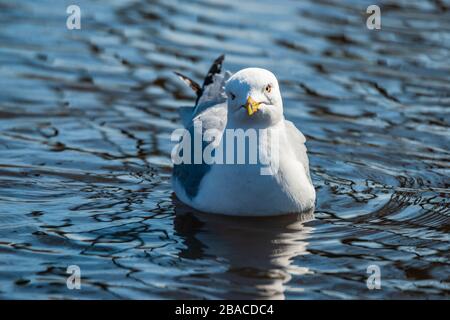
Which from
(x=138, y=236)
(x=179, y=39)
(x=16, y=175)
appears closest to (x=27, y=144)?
(x=16, y=175)

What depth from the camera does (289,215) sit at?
27.4ft

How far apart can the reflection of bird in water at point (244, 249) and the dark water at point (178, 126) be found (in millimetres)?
15

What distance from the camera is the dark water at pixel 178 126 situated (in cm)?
732

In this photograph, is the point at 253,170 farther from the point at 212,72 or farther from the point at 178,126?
the point at 178,126

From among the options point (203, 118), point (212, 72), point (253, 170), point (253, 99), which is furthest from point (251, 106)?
point (212, 72)

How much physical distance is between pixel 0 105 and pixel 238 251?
14.1 feet

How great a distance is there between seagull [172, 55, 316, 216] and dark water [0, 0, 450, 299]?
5.7 inches

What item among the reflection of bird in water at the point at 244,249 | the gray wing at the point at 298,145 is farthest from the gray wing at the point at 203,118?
the gray wing at the point at 298,145

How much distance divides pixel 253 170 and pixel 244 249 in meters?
0.65

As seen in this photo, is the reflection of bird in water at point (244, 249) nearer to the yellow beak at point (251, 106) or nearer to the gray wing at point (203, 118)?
the gray wing at point (203, 118)

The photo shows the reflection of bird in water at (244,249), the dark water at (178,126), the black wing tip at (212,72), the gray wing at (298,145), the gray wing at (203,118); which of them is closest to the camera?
the reflection of bird in water at (244,249)

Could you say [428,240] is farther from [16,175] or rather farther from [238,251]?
[16,175]

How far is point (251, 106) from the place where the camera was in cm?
779
